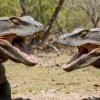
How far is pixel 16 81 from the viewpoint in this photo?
33.1 feet

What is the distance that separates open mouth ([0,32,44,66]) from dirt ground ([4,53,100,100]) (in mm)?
1310

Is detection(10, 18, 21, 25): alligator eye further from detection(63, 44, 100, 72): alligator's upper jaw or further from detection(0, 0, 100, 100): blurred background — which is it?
detection(0, 0, 100, 100): blurred background

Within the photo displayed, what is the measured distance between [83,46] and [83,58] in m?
0.19

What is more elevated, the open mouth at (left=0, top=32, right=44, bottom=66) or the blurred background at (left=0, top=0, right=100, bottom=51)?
the open mouth at (left=0, top=32, right=44, bottom=66)

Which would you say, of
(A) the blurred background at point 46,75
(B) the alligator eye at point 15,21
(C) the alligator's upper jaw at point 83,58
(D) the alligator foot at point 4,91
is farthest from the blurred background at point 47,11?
(C) the alligator's upper jaw at point 83,58

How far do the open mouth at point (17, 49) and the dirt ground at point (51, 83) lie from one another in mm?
Result: 1310

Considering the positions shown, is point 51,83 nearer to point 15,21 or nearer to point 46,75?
point 46,75

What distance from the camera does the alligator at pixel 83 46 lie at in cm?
601

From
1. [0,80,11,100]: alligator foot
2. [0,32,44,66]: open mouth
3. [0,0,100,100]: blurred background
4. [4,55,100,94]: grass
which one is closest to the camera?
[0,32,44,66]: open mouth

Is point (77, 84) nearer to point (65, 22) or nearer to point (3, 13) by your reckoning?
point (3, 13)

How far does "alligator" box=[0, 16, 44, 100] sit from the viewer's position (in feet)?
19.1

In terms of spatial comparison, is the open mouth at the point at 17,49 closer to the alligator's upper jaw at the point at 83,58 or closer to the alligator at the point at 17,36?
the alligator at the point at 17,36

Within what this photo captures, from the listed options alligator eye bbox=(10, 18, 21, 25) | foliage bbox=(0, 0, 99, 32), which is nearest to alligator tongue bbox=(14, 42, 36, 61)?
alligator eye bbox=(10, 18, 21, 25)

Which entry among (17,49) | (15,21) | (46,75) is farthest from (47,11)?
(17,49)
